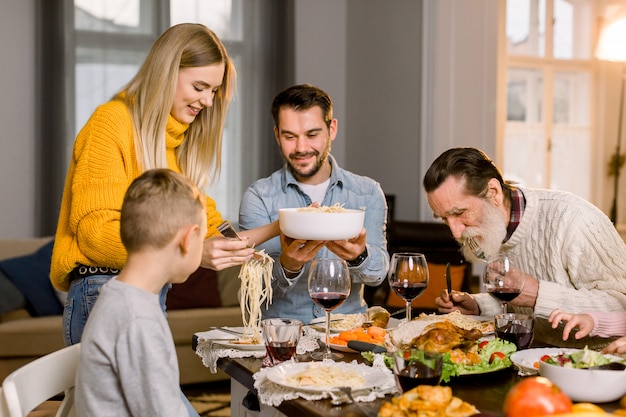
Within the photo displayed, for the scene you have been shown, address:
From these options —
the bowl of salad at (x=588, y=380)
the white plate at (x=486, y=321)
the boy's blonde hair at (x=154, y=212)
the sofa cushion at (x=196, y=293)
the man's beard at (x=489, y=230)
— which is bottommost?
the sofa cushion at (x=196, y=293)

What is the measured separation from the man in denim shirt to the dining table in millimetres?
583

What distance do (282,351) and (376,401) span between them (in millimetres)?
310

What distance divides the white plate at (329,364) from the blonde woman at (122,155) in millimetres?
427

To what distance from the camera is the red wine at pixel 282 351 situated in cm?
180

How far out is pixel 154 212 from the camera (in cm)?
156

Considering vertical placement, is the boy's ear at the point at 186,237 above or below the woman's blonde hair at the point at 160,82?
below

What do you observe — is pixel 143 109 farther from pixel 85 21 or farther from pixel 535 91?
pixel 535 91

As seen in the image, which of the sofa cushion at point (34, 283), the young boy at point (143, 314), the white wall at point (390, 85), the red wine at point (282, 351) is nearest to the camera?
the young boy at point (143, 314)

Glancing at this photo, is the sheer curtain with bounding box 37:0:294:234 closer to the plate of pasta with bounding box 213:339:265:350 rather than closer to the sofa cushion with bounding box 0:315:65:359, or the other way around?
the sofa cushion with bounding box 0:315:65:359

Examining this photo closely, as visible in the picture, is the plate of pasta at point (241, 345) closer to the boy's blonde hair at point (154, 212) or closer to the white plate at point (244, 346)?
the white plate at point (244, 346)

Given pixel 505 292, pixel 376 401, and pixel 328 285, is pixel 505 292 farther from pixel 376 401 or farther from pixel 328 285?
pixel 376 401

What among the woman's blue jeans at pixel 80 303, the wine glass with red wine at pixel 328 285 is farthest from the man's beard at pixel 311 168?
the woman's blue jeans at pixel 80 303

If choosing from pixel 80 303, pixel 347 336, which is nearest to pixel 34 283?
pixel 80 303

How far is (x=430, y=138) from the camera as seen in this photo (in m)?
5.77
